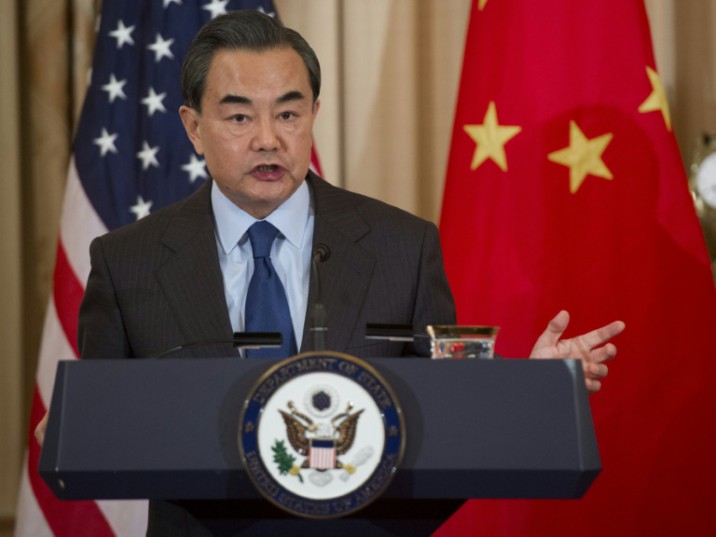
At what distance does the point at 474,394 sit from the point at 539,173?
1.78m

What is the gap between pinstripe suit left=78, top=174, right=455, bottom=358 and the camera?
1668 millimetres

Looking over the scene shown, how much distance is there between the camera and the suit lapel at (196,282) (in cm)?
164

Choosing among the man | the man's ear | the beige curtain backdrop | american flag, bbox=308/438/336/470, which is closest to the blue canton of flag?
the beige curtain backdrop

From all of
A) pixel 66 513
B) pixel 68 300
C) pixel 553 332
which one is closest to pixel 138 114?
pixel 68 300

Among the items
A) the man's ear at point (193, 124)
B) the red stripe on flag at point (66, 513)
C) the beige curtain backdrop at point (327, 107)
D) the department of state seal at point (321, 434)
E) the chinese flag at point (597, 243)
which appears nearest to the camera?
the department of state seal at point (321, 434)

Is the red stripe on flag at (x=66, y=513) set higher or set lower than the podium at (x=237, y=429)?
lower

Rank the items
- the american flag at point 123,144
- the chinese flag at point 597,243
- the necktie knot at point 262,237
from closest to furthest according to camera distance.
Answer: the necktie knot at point 262,237
the chinese flag at point 597,243
the american flag at point 123,144

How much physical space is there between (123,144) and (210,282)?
1.70 m

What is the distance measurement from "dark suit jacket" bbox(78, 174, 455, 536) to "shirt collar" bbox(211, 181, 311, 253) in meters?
0.03

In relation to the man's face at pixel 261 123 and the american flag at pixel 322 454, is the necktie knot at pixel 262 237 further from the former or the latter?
the american flag at pixel 322 454

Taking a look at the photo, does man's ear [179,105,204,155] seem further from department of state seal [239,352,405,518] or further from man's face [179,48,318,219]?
A: department of state seal [239,352,405,518]

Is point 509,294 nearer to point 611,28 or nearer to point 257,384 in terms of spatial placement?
point 611,28

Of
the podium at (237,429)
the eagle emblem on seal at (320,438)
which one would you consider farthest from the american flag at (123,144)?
the eagle emblem on seal at (320,438)

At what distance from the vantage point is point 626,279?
278 cm
